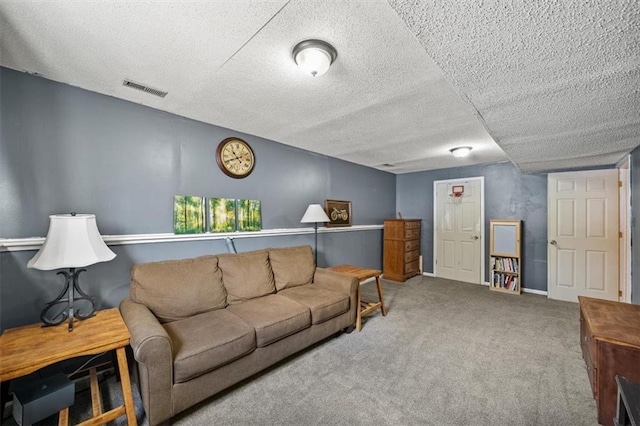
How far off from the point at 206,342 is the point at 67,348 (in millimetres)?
694

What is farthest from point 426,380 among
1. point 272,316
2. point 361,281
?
point 272,316

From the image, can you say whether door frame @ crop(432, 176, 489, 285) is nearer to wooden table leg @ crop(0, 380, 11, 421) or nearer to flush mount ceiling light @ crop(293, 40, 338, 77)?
flush mount ceiling light @ crop(293, 40, 338, 77)

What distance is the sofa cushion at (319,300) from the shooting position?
2412mm

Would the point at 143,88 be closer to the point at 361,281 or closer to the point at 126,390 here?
the point at 126,390

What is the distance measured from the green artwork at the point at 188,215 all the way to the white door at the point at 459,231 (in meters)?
4.49

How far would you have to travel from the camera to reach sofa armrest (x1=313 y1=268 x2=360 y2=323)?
2.80m

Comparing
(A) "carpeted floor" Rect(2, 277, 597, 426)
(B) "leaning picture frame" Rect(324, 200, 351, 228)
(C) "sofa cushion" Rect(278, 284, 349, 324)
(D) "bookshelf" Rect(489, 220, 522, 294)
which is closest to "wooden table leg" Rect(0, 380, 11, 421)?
(A) "carpeted floor" Rect(2, 277, 597, 426)

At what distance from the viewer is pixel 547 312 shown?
3459 mm

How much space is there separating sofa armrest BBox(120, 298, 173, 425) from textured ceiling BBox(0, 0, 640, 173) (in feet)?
5.56

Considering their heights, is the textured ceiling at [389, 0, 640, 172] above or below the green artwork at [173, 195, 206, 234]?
above

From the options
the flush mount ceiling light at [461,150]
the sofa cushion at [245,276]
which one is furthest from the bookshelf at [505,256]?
the sofa cushion at [245,276]

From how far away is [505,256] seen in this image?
4.43 m

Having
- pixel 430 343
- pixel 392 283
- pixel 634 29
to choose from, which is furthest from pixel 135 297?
pixel 392 283

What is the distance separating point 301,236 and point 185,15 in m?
2.85
